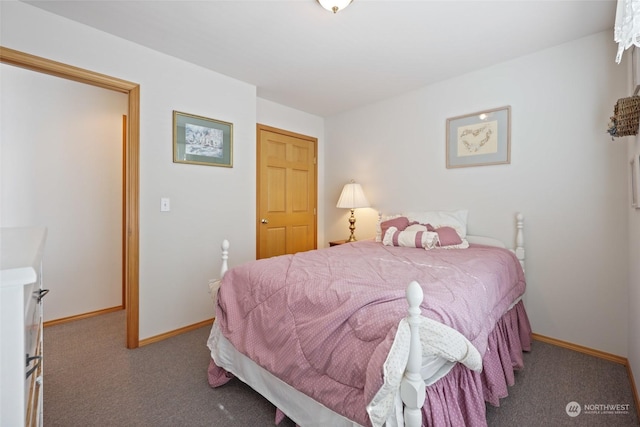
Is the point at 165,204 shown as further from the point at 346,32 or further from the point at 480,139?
the point at 480,139

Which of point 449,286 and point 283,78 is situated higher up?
point 283,78

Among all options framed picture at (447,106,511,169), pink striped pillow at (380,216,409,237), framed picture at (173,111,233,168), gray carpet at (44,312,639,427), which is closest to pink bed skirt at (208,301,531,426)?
gray carpet at (44,312,639,427)

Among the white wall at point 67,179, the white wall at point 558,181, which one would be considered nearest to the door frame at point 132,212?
the white wall at point 67,179

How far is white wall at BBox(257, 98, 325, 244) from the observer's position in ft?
11.6

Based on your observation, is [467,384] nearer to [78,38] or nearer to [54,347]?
[54,347]

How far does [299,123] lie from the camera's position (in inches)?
154

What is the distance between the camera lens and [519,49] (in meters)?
2.40

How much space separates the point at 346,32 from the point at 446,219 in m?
1.82

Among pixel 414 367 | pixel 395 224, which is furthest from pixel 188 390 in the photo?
pixel 395 224

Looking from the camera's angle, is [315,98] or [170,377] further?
[315,98]

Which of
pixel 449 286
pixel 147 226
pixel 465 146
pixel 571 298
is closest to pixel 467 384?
pixel 449 286

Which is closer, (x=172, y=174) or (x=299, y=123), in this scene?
(x=172, y=174)

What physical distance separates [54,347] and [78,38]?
233 cm

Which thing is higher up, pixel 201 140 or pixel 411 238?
pixel 201 140
